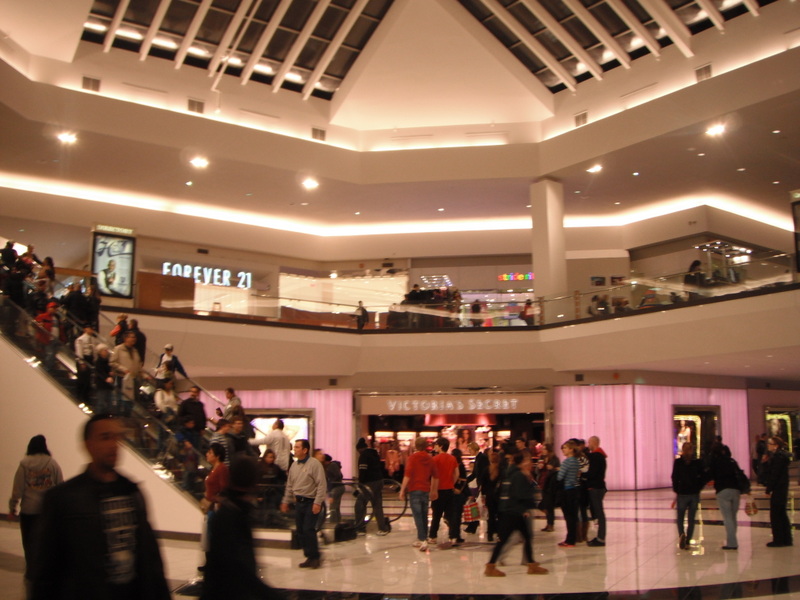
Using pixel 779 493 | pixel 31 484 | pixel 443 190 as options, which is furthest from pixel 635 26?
pixel 31 484

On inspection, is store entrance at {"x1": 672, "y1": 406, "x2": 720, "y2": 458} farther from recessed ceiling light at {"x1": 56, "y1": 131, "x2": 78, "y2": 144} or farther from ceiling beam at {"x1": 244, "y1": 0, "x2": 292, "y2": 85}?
recessed ceiling light at {"x1": 56, "y1": 131, "x2": 78, "y2": 144}

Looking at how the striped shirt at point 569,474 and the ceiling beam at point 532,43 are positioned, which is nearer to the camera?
the striped shirt at point 569,474

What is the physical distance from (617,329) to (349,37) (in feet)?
35.6

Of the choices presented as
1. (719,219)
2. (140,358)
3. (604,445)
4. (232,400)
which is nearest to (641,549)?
(232,400)

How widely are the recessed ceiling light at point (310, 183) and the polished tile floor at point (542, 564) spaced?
1355cm

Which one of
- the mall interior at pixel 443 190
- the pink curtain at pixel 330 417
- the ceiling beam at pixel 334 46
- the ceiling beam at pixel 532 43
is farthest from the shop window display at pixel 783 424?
the ceiling beam at pixel 334 46

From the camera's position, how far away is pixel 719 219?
26500 mm

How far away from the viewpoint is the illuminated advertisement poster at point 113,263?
1962cm

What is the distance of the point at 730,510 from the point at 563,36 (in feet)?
46.1

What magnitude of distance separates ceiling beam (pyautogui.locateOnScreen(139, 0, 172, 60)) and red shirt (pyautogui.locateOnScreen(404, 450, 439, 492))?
13357 millimetres

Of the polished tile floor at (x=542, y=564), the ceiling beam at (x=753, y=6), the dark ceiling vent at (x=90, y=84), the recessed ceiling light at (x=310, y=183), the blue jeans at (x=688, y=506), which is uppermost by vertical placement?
the ceiling beam at (x=753, y=6)

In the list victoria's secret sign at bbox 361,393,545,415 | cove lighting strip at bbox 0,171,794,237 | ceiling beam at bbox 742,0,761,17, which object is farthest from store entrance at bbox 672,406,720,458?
ceiling beam at bbox 742,0,761,17

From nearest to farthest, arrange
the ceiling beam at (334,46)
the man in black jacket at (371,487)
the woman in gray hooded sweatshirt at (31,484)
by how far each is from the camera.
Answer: the woman in gray hooded sweatshirt at (31,484) → the man in black jacket at (371,487) → the ceiling beam at (334,46)

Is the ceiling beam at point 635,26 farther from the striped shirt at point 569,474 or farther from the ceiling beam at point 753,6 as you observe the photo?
the striped shirt at point 569,474
